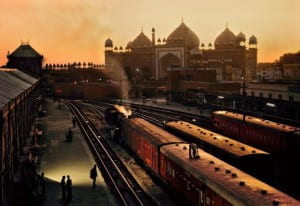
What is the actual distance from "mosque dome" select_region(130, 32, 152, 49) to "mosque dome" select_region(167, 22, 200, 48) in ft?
27.3

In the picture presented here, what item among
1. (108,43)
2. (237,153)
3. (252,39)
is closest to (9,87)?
(237,153)

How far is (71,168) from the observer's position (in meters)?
25.4

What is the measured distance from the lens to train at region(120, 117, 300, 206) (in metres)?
11.1

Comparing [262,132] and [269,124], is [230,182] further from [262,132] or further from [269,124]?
[269,124]

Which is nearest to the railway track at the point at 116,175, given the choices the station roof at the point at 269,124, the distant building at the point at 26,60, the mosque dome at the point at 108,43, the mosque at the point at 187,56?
the station roof at the point at 269,124

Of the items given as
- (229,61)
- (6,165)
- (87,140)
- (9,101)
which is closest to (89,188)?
(6,165)

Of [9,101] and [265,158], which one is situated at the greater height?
[9,101]

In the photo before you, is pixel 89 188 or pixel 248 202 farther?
pixel 89 188

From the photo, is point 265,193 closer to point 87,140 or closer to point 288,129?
point 288,129

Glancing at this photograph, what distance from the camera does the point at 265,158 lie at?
16.2 meters

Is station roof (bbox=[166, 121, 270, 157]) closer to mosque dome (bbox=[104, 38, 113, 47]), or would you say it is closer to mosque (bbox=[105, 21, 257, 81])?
mosque (bbox=[105, 21, 257, 81])

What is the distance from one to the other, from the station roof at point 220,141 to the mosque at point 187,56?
63.0m

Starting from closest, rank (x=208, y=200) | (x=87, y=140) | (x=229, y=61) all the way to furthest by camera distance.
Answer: (x=208, y=200) < (x=87, y=140) < (x=229, y=61)

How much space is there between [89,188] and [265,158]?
9206 mm
